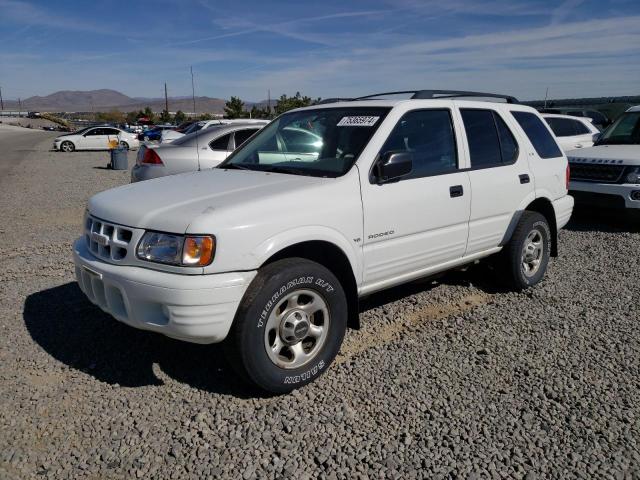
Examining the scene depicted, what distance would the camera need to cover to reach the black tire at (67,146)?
29.3 metres

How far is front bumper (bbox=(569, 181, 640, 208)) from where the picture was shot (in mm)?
7461

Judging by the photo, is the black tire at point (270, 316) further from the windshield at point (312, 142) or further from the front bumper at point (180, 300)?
the windshield at point (312, 142)

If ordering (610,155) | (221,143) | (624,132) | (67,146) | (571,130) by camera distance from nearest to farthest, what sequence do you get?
1. (610,155)
2. (624,132)
3. (221,143)
4. (571,130)
5. (67,146)

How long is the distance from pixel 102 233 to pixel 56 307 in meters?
1.79

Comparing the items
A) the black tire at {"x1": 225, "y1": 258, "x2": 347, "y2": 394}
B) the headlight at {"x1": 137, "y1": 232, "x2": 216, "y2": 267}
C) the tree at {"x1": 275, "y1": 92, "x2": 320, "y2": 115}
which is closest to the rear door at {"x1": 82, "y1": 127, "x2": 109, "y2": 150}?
the tree at {"x1": 275, "y1": 92, "x2": 320, "y2": 115}

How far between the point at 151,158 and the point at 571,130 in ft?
32.7

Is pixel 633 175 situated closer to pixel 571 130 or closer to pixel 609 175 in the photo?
pixel 609 175

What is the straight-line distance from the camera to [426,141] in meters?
4.12

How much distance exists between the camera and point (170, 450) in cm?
280

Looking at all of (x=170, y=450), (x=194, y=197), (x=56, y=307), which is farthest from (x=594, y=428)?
(x=56, y=307)

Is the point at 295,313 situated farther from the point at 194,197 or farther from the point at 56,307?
the point at 56,307

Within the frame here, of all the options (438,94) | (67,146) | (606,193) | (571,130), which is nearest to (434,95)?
(438,94)

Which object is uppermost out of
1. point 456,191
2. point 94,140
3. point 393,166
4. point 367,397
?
point 94,140

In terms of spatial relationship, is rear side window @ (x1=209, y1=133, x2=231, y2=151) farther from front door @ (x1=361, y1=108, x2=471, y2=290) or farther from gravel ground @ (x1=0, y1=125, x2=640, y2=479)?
front door @ (x1=361, y1=108, x2=471, y2=290)
